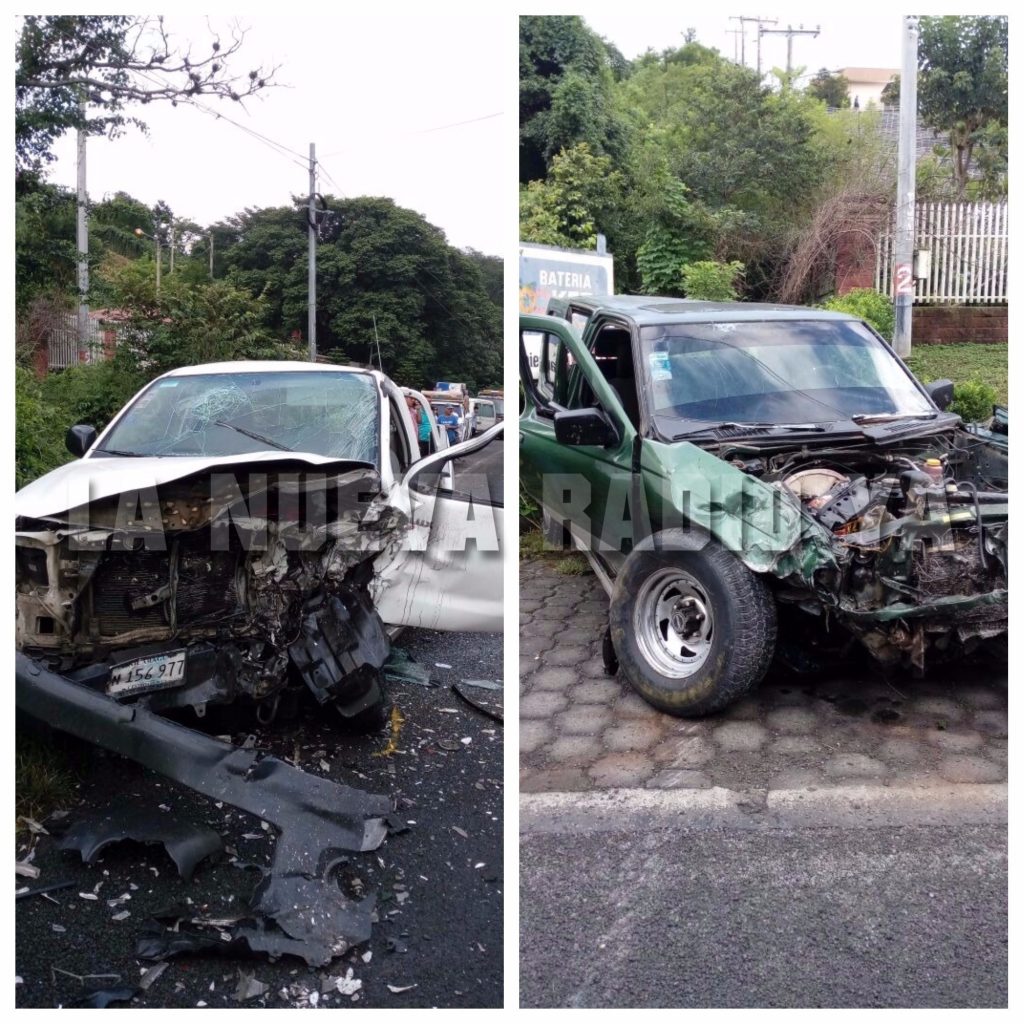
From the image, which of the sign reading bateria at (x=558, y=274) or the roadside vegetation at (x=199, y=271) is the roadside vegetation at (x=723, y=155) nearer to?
the sign reading bateria at (x=558, y=274)

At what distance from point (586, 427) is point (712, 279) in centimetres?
370

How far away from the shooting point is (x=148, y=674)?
299 cm

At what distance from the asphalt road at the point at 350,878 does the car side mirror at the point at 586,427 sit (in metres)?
0.87

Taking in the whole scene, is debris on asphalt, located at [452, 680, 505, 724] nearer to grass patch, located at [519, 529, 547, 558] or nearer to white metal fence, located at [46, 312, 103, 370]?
grass patch, located at [519, 529, 547, 558]

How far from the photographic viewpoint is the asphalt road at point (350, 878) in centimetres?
215

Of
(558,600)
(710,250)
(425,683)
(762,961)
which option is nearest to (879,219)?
(710,250)

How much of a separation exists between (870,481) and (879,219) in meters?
4.80

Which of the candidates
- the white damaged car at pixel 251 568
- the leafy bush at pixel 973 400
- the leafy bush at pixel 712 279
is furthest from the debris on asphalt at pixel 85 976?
the leafy bush at pixel 712 279

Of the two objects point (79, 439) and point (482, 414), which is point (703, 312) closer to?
point (482, 414)

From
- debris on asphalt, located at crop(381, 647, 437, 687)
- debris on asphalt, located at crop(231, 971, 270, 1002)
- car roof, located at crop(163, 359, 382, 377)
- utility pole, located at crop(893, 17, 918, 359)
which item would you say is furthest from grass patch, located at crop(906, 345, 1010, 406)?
debris on asphalt, located at crop(231, 971, 270, 1002)

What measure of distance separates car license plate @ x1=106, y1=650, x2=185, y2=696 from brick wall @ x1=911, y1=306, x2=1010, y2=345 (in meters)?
3.78

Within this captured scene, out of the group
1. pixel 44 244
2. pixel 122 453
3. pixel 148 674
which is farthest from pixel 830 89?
pixel 148 674

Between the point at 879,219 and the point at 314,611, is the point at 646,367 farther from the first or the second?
the point at 879,219

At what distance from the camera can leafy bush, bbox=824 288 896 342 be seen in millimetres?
6609
